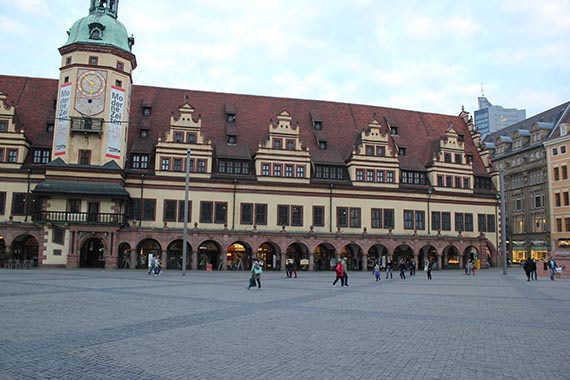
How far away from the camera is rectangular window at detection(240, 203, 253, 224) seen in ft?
176

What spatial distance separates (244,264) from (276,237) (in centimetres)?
470

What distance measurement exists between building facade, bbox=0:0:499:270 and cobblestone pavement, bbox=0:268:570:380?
2900 centimetres

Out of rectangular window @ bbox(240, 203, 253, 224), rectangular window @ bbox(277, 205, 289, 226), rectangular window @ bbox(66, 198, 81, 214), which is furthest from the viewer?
rectangular window @ bbox(277, 205, 289, 226)

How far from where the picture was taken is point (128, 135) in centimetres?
5484

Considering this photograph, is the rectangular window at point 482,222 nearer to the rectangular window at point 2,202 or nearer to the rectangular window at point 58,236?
the rectangular window at point 58,236

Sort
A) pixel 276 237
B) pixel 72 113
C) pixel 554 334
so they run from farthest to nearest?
pixel 276 237 → pixel 72 113 → pixel 554 334

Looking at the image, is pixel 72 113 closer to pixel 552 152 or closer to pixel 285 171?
pixel 285 171

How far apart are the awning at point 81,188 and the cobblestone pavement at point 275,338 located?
90.9ft

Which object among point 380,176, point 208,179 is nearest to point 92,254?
point 208,179

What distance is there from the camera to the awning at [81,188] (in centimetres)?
4693

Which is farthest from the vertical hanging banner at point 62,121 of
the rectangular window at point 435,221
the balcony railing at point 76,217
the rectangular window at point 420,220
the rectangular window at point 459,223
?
the rectangular window at point 459,223

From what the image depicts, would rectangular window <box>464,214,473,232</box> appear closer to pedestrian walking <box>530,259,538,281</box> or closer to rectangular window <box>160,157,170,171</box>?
pedestrian walking <box>530,259,538,281</box>

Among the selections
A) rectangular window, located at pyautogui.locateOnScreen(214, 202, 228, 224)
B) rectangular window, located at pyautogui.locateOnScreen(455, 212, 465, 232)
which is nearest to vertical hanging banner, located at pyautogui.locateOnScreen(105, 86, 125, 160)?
rectangular window, located at pyautogui.locateOnScreen(214, 202, 228, 224)

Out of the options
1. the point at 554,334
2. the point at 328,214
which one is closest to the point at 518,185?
the point at 328,214
